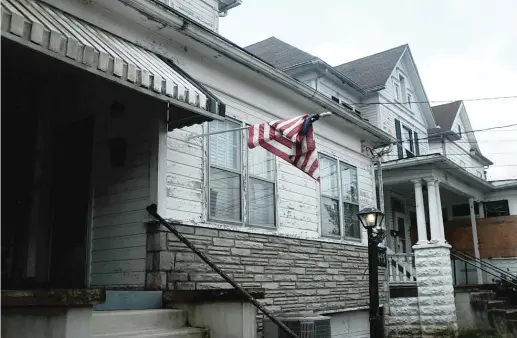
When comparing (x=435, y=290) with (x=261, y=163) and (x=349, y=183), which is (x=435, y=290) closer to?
(x=349, y=183)

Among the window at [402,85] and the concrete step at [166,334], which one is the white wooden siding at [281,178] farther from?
the window at [402,85]

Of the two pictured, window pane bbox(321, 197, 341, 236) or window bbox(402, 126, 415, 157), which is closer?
window pane bbox(321, 197, 341, 236)

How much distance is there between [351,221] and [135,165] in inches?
212

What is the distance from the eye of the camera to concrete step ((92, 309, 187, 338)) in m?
4.62

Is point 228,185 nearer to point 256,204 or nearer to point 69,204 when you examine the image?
point 256,204

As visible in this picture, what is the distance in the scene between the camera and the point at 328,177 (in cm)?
984

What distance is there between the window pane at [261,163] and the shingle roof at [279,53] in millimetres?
8567

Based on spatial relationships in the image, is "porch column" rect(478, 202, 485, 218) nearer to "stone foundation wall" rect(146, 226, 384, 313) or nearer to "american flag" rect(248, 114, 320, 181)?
"stone foundation wall" rect(146, 226, 384, 313)

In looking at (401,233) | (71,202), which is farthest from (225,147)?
(401,233)

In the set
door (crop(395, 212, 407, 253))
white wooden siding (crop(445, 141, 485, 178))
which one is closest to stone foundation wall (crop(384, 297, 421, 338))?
door (crop(395, 212, 407, 253))

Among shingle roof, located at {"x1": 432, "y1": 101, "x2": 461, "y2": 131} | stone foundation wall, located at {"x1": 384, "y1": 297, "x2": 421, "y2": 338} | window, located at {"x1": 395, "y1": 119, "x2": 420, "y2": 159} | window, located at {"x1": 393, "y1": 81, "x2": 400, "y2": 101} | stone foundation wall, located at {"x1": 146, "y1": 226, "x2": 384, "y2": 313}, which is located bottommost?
stone foundation wall, located at {"x1": 384, "y1": 297, "x2": 421, "y2": 338}

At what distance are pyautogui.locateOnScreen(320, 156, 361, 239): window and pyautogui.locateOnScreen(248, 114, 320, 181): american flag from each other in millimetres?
3006

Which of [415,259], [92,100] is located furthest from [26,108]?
[415,259]

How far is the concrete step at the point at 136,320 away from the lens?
462 centimetres
